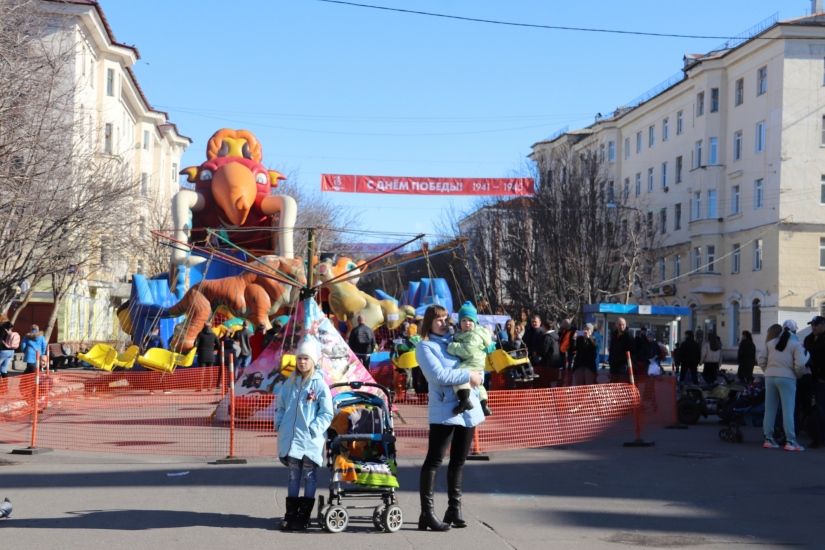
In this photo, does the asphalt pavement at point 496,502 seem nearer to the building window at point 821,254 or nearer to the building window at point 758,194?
the building window at point 821,254

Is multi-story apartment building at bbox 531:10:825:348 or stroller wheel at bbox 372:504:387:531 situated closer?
stroller wheel at bbox 372:504:387:531

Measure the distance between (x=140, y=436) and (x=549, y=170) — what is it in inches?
1349

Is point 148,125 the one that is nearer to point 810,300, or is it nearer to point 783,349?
point 810,300

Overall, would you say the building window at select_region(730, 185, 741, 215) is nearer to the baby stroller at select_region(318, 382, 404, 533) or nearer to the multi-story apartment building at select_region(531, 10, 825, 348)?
the multi-story apartment building at select_region(531, 10, 825, 348)

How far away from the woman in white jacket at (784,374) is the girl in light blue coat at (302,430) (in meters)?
6.94

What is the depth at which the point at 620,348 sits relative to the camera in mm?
17672

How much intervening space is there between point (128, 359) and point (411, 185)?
46.3 ft

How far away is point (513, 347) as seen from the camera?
18.7 metres

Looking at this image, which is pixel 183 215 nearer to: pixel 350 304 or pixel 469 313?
pixel 350 304

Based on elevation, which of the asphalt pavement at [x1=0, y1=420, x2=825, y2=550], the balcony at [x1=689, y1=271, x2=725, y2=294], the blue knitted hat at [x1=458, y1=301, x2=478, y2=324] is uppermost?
the balcony at [x1=689, y1=271, x2=725, y2=294]

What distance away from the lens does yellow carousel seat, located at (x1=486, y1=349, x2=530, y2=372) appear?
1545 cm

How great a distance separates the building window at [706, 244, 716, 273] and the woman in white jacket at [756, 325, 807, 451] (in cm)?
3881

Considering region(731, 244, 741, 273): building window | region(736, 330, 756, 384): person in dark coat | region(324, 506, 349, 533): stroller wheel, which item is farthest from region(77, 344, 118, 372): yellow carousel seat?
region(731, 244, 741, 273): building window

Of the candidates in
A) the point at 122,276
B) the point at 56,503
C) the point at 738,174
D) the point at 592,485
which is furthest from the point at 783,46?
the point at 56,503
